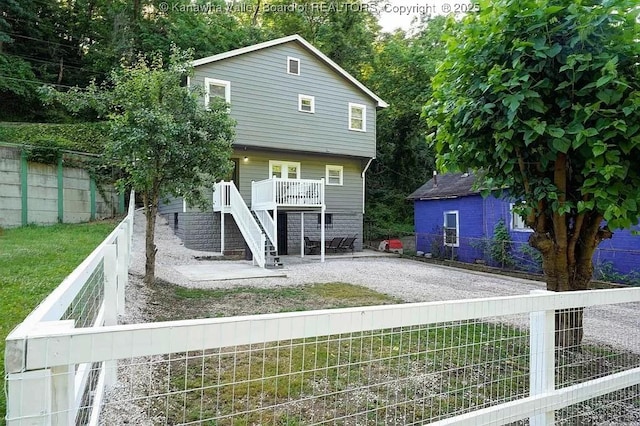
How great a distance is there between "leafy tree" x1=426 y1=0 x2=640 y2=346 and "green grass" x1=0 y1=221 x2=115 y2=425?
14.5ft

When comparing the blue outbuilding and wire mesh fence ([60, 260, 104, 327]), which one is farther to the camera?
the blue outbuilding

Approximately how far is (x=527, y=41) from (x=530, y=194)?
147 centimetres

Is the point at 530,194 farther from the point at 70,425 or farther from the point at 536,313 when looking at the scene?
the point at 70,425

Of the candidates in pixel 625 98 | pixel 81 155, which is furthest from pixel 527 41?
pixel 81 155

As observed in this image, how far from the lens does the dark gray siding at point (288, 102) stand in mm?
14914

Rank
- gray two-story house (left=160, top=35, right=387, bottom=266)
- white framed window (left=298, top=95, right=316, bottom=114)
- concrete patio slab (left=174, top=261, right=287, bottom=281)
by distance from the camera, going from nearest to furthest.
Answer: concrete patio slab (left=174, top=261, right=287, bottom=281) < gray two-story house (left=160, top=35, right=387, bottom=266) < white framed window (left=298, top=95, right=316, bottom=114)

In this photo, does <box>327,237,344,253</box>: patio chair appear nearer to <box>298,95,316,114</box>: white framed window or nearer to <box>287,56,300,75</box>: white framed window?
<box>298,95,316,114</box>: white framed window

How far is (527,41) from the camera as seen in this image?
3.67 metres

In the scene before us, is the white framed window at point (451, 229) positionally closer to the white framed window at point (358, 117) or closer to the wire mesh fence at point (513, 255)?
the wire mesh fence at point (513, 255)

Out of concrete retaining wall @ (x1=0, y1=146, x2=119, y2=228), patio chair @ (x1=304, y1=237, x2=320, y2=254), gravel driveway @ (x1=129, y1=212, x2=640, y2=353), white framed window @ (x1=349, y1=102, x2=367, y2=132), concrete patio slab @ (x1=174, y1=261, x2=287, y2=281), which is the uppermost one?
white framed window @ (x1=349, y1=102, x2=367, y2=132)

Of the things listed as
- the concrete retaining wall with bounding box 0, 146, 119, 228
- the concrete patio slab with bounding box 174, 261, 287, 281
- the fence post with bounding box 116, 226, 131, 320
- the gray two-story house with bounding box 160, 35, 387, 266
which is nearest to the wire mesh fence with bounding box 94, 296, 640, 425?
the fence post with bounding box 116, 226, 131, 320

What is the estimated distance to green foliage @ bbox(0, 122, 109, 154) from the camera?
14.0m

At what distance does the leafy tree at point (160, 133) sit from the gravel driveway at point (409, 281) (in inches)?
85.5

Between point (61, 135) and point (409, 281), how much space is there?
1385cm
